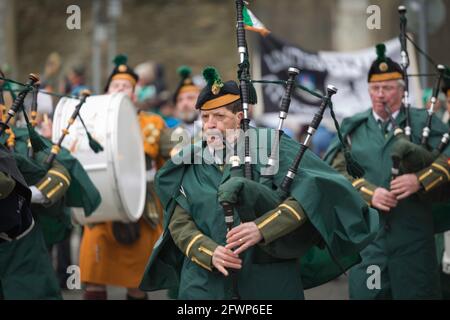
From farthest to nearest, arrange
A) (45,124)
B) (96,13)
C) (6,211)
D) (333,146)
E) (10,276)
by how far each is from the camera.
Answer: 1. (96,13)
2. (45,124)
3. (333,146)
4. (10,276)
5. (6,211)

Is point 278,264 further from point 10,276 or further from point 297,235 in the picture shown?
point 10,276

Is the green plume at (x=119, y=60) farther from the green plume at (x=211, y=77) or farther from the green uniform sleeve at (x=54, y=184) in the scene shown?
the green plume at (x=211, y=77)

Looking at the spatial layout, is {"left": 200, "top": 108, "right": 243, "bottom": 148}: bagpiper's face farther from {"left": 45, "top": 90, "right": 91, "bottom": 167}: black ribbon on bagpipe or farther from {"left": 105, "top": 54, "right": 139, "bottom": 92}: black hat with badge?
{"left": 105, "top": 54, "right": 139, "bottom": 92}: black hat with badge

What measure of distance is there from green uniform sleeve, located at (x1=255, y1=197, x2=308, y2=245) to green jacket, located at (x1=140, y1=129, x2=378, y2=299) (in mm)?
49

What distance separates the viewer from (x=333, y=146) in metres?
8.54

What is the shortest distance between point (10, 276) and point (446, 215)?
325 centimetres

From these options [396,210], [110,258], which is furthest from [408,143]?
[110,258]

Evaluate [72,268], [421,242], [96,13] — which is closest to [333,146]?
[421,242]

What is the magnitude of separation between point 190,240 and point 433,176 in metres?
2.57

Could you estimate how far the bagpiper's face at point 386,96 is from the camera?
8609 mm

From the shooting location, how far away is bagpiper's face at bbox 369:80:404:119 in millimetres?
8609

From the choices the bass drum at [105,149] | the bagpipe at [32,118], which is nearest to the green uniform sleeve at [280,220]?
the bagpipe at [32,118]

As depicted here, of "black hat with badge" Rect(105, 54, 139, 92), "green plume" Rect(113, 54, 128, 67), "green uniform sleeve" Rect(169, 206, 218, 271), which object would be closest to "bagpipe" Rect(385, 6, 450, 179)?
"green uniform sleeve" Rect(169, 206, 218, 271)

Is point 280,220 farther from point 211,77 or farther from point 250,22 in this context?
point 250,22
